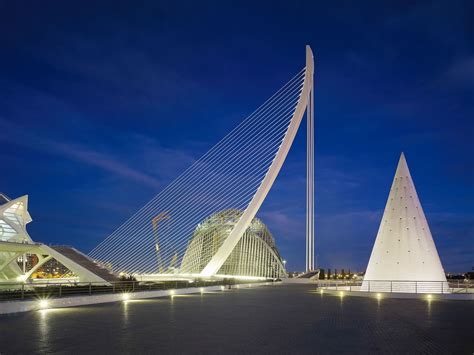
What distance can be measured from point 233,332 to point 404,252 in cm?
1737

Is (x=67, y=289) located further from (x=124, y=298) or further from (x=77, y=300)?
(x=124, y=298)

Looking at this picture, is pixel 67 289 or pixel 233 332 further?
pixel 67 289

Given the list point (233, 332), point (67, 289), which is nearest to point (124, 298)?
point (67, 289)

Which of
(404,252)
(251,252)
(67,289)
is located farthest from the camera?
(251,252)

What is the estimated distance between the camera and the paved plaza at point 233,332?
7680mm

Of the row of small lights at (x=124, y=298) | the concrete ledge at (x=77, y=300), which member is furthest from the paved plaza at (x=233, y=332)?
the row of small lights at (x=124, y=298)

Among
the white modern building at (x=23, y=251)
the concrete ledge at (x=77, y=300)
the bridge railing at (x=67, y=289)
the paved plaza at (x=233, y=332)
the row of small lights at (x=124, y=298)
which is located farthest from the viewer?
the white modern building at (x=23, y=251)

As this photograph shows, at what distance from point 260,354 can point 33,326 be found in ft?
→ 18.5

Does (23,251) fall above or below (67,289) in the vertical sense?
above

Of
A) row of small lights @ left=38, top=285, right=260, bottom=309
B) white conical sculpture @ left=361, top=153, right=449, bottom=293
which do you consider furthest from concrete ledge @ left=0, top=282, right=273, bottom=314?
white conical sculpture @ left=361, top=153, right=449, bottom=293

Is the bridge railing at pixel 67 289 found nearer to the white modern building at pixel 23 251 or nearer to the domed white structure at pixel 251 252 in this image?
the white modern building at pixel 23 251

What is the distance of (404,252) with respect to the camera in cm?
2473

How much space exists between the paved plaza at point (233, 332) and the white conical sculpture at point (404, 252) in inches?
420

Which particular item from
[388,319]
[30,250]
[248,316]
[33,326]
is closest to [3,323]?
[33,326]
